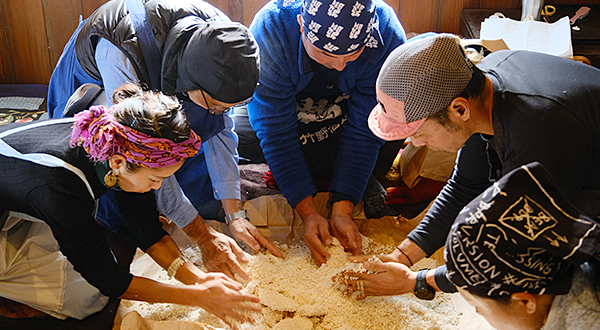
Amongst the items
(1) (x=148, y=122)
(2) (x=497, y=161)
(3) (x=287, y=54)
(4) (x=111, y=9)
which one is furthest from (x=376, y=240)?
(4) (x=111, y=9)

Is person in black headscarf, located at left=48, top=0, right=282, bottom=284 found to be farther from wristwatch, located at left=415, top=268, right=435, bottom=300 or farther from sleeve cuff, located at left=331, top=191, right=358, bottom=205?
wristwatch, located at left=415, top=268, right=435, bottom=300

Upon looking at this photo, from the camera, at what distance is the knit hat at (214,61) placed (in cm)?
162

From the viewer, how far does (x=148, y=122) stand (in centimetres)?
145

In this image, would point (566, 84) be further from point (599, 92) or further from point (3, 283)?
point (3, 283)

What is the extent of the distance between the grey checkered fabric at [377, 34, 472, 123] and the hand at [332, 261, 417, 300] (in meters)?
0.65

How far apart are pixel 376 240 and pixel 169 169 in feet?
3.66

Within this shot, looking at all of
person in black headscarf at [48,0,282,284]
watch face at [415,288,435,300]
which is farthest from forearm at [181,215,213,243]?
watch face at [415,288,435,300]

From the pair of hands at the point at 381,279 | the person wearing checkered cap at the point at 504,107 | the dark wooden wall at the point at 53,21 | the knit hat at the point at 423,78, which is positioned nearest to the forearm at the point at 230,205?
the pair of hands at the point at 381,279

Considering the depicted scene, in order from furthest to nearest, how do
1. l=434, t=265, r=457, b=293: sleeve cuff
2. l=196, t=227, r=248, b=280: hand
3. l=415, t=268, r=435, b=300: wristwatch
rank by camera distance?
l=196, t=227, r=248, b=280: hand < l=415, t=268, r=435, b=300: wristwatch < l=434, t=265, r=457, b=293: sleeve cuff

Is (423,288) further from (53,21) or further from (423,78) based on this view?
(53,21)

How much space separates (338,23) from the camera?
1777 mm

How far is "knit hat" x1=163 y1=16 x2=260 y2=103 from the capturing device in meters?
1.62

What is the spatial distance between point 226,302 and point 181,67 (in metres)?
0.87

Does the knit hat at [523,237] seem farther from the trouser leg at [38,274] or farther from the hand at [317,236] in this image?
the trouser leg at [38,274]
